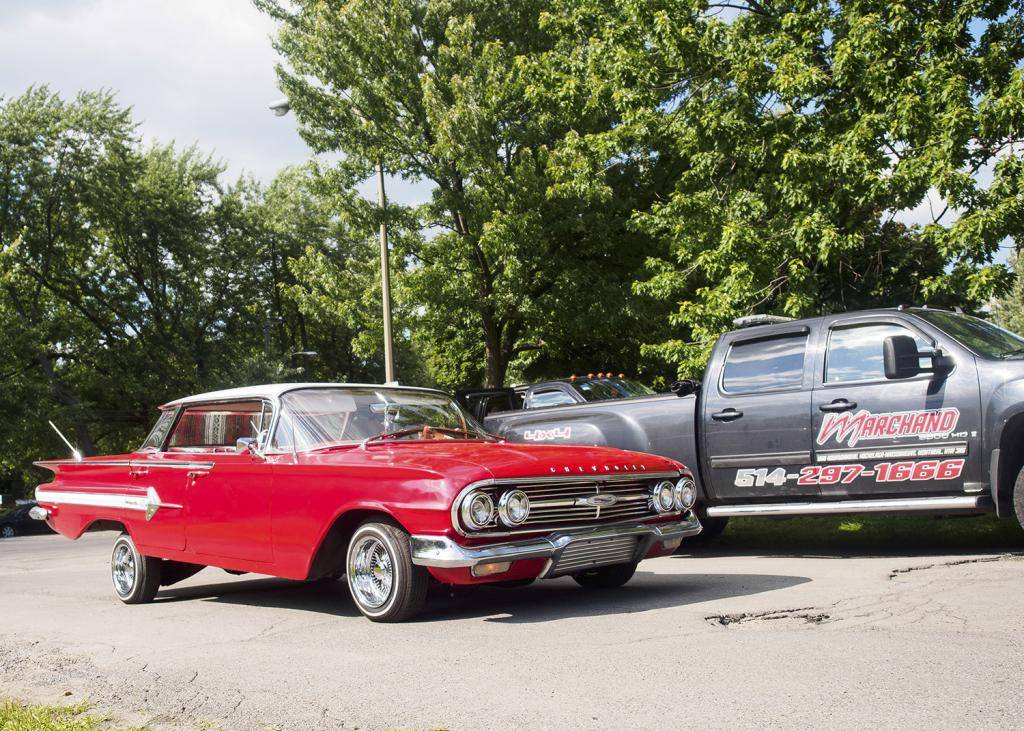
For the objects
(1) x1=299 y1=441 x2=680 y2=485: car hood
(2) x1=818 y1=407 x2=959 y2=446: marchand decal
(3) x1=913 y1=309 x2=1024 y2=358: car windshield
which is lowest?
(1) x1=299 y1=441 x2=680 y2=485: car hood

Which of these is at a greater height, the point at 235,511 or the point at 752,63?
the point at 752,63

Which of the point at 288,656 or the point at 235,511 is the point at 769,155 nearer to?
the point at 235,511

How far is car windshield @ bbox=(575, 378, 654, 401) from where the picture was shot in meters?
13.9

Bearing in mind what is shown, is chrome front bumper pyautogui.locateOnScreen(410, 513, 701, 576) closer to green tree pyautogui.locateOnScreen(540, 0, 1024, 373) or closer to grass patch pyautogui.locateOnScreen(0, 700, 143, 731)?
grass patch pyautogui.locateOnScreen(0, 700, 143, 731)

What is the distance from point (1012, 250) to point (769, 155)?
4.00 meters

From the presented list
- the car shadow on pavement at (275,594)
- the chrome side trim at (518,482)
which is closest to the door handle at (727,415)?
the chrome side trim at (518,482)

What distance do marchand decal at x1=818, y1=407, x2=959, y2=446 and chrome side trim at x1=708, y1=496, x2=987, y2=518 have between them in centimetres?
51

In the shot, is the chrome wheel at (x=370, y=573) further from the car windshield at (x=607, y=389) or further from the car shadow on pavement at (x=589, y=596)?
the car windshield at (x=607, y=389)

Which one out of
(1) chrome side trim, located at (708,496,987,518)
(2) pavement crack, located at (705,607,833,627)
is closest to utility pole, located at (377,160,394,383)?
(1) chrome side trim, located at (708,496,987,518)

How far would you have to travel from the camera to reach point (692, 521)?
7055mm

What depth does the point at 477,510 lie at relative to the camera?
5793 mm

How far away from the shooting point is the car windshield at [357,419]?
6957mm

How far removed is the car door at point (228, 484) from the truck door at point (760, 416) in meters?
4.08

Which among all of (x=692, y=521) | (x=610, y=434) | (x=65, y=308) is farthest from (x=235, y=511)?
(x=65, y=308)
